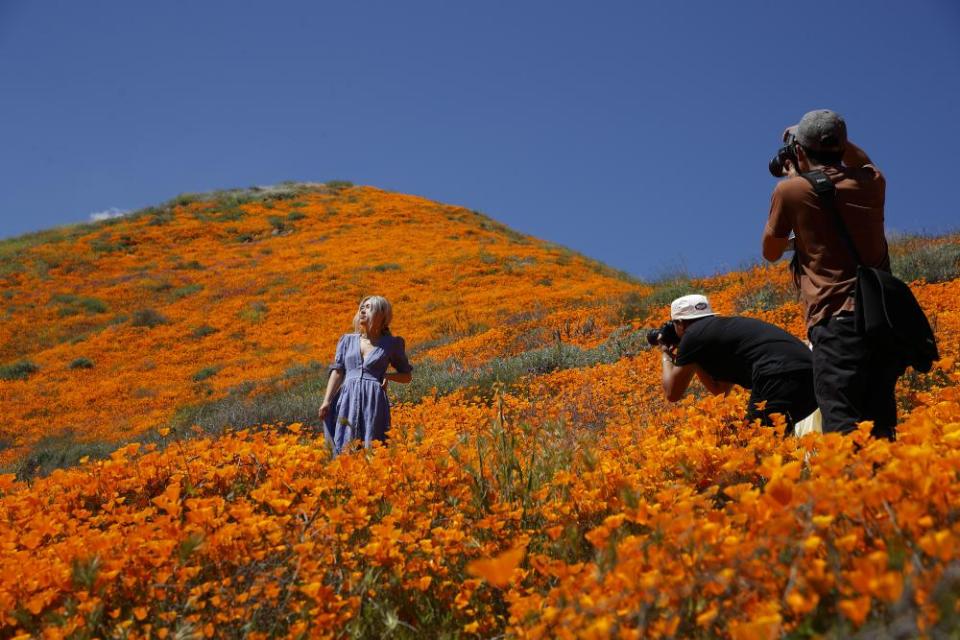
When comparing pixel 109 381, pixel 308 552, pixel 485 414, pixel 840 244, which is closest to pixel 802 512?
pixel 308 552

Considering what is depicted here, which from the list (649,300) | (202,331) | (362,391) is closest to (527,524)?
(362,391)

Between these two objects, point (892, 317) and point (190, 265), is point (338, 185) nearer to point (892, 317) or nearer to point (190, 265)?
point (190, 265)

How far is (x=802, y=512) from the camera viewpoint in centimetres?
146

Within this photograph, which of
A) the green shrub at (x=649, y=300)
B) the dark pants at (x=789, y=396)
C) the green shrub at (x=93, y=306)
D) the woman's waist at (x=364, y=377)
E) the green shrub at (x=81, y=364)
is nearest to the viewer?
the dark pants at (x=789, y=396)

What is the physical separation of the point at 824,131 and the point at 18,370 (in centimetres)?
2053

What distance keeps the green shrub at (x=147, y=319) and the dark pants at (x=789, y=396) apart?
810 inches

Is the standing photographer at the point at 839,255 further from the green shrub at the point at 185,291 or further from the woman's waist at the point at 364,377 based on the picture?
the green shrub at the point at 185,291

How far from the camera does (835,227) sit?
273cm

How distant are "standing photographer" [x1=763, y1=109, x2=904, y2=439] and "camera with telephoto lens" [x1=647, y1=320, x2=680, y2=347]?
1103 mm

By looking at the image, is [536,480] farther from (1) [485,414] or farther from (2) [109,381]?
(2) [109,381]

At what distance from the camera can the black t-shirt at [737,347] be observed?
3553mm

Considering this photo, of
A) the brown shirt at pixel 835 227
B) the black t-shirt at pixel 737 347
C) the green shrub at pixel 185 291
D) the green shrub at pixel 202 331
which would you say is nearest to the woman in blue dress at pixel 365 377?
the black t-shirt at pixel 737 347

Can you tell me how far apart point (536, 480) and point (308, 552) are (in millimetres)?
1157

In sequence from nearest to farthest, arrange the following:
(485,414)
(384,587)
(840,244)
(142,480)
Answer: (384,587)
(840,244)
(142,480)
(485,414)
